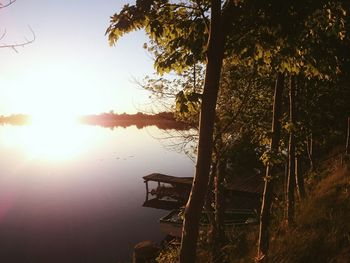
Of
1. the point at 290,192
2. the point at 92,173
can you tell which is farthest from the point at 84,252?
the point at 92,173

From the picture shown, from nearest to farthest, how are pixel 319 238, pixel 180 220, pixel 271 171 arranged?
pixel 319 238 < pixel 271 171 < pixel 180 220

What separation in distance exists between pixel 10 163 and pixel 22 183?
72.6 ft

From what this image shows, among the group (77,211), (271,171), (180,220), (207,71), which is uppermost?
(207,71)

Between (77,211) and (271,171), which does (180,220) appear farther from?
(271,171)

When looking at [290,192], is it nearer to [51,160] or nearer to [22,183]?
[22,183]

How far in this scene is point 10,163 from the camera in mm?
74062

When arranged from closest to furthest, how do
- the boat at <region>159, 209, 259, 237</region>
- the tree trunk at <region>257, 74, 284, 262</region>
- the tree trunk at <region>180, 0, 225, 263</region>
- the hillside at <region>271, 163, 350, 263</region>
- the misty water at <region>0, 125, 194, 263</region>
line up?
the tree trunk at <region>180, 0, 225, 263</region> → the hillside at <region>271, 163, 350, 263</region> → the tree trunk at <region>257, 74, 284, 262</region> → the boat at <region>159, 209, 259, 237</region> → the misty water at <region>0, 125, 194, 263</region>

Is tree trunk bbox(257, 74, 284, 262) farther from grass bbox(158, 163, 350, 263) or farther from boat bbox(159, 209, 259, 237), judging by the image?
boat bbox(159, 209, 259, 237)

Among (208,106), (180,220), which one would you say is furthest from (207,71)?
(180,220)

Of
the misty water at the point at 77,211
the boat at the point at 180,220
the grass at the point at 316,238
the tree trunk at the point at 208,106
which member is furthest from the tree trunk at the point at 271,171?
the boat at the point at 180,220

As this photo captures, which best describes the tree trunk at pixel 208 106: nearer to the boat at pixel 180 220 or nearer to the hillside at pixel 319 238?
the hillside at pixel 319 238

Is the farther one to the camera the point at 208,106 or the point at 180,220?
the point at 180,220

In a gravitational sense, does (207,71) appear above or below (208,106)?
above

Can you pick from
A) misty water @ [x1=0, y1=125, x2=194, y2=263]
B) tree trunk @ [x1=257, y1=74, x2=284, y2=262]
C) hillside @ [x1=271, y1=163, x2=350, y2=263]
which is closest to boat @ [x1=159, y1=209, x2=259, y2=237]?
misty water @ [x1=0, y1=125, x2=194, y2=263]
